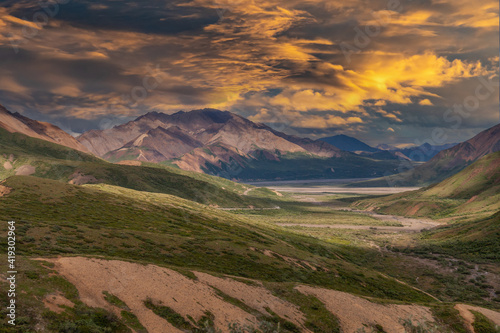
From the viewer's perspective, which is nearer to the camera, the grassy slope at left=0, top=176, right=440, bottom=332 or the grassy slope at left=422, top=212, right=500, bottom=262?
the grassy slope at left=0, top=176, right=440, bottom=332

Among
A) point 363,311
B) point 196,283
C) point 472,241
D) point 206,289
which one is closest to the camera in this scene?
point 206,289

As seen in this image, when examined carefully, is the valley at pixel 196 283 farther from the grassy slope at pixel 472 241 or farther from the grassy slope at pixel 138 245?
the grassy slope at pixel 472 241

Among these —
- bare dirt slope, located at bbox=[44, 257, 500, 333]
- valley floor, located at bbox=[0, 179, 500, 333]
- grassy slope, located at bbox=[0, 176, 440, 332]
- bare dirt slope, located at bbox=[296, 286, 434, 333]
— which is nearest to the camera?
valley floor, located at bbox=[0, 179, 500, 333]

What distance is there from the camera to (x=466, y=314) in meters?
42.5

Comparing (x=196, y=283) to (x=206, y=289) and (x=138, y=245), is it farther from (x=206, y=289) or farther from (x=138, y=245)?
(x=138, y=245)

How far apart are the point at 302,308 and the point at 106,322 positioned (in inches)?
834

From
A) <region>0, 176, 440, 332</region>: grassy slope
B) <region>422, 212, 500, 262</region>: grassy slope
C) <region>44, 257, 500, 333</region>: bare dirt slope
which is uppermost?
<region>44, 257, 500, 333</region>: bare dirt slope

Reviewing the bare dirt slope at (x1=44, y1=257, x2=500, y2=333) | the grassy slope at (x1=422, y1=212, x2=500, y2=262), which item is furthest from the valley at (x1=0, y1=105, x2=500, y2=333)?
the grassy slope at (x1=422, y1=212, x2=500, y2=262)

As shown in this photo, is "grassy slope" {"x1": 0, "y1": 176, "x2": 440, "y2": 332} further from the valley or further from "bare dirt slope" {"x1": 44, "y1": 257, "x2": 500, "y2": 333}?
"bare dirt slope" {"x1": 44, "y1": 257, "x2": 500, "y2": 333}

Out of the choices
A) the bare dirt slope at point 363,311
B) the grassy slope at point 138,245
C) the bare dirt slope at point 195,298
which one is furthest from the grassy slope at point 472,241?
the bare dirt slope at point 195,298

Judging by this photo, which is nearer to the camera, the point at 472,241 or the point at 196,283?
the point at 196,283

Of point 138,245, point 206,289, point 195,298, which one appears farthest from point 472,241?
point 195,298

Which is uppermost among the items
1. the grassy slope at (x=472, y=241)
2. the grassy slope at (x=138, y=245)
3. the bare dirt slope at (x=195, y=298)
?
the bare dirt slope at (x=195, y=298)

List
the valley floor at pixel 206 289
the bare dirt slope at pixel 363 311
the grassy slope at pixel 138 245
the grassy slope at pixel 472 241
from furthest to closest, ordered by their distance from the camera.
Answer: the grassy slope at pixel 472 241, the grassy slope at pixel 138 245, the bare dirt slope at pixel 363 311, the valley floor at pixel 206 289
